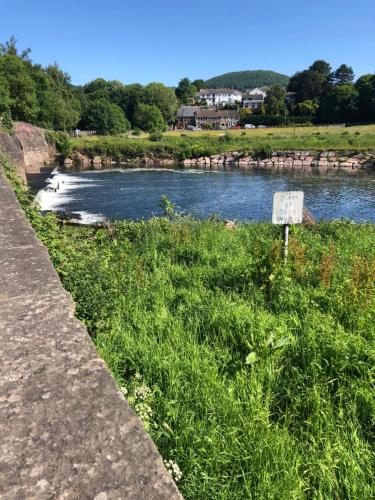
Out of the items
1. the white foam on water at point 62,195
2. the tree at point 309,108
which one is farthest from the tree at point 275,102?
the white foam on water at point 62,195

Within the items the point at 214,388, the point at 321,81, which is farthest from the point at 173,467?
the point at 321,81

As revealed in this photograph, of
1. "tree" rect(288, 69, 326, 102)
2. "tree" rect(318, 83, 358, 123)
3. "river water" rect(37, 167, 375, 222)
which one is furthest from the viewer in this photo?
"tree" rect(288, 69, 326, 102)

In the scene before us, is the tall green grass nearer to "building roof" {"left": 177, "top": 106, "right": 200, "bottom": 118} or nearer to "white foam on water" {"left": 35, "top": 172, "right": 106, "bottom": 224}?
"white foam on water" {"left": 35, "top": 172, "right": 106, "bottom": 224}

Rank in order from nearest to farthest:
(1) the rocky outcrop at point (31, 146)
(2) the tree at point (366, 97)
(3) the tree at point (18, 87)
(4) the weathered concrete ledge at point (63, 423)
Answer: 1. (4) the weathered concrete ledge at point (63, 423)
2. (1) the rocky outcrop at point (31, 146)
3. (3) the tree at point (18, 87)
4. (2) the tree at point (366, 97)

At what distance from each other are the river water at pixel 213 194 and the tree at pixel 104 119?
47.3 metres

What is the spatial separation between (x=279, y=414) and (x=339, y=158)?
5313cm

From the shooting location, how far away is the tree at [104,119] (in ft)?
276

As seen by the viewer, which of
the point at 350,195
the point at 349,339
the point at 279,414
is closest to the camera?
the point at 279,414

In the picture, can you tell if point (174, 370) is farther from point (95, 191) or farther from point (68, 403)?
point (95, 191)

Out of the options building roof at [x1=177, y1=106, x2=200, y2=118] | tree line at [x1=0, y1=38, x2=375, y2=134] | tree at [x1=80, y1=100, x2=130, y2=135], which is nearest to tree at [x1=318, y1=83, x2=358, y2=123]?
tree line at [x1=0, y1=38, x2=375, y2=134]

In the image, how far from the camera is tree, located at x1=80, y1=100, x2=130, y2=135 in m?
84.0

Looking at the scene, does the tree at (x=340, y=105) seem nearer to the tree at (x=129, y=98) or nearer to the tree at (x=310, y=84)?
the tree at (x=310, y=84)

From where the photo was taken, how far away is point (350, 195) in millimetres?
27828

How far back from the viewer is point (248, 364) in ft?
12.6
